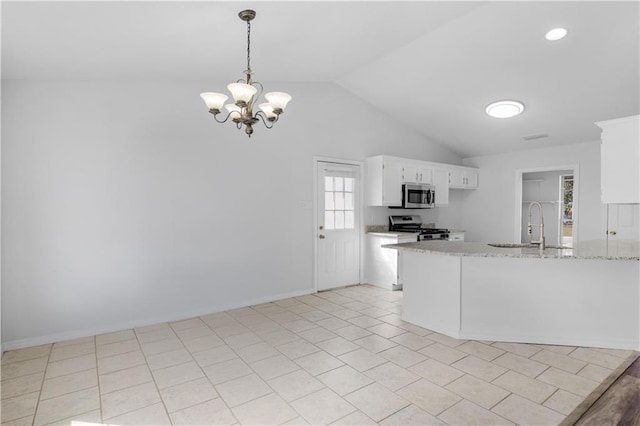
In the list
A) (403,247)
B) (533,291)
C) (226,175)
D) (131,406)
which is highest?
(226,175)

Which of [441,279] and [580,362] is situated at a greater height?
[441,279]

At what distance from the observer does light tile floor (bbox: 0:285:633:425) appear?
85.0 inches

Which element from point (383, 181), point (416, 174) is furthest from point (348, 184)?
point (416, 174)

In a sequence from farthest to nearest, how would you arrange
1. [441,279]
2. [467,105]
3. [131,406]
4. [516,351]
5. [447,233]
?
1. [447,233]
2. [467,105]
3. [441,279]
4. [516,351]
5. [131,406]

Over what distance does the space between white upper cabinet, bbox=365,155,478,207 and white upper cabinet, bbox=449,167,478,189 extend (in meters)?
0.17

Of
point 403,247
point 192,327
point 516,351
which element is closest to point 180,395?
point 192,327

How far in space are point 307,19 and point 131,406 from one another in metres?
3.20

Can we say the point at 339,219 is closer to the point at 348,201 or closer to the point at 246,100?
the point at 348,201

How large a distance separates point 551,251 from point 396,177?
8.93 feet

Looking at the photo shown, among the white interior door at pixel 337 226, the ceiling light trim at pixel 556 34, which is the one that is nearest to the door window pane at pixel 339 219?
the white interior door at pixel 337 226

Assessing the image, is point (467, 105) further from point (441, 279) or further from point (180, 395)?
point (180, 395)

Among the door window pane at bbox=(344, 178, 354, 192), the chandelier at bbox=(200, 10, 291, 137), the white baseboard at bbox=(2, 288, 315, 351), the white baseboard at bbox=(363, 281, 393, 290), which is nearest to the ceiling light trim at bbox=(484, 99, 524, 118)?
the door window pane at bbox=(344, 178, 354, 192)

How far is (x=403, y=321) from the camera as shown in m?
3.82

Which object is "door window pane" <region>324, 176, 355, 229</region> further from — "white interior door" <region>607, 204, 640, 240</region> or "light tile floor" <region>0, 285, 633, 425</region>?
"white interior door" <region>607, 204, 640, 240</region>
